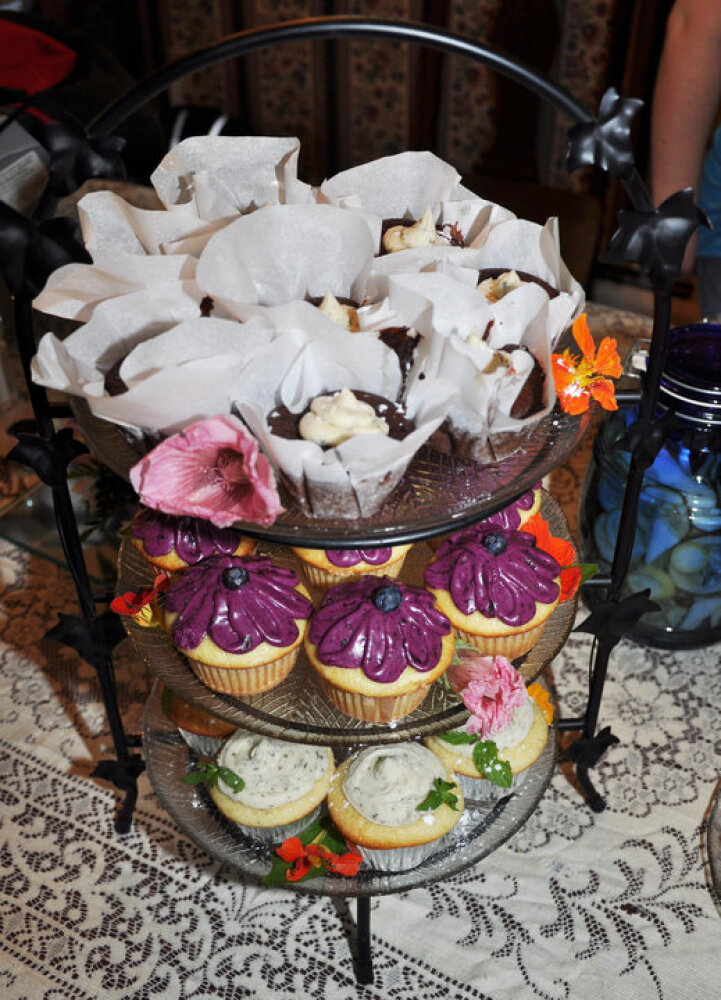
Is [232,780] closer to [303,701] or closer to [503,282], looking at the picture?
[303,701]

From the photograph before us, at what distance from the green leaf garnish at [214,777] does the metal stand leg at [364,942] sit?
0.21m

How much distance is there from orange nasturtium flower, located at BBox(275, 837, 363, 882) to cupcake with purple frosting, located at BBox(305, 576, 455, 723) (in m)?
0.21

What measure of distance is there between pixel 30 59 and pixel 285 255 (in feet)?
5.52

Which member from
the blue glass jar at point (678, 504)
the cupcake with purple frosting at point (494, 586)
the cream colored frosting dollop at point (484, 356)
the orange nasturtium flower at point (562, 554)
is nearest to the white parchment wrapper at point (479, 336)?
the cream colored frosting dollop at point (484, 356)

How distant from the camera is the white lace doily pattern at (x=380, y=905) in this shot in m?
1.26

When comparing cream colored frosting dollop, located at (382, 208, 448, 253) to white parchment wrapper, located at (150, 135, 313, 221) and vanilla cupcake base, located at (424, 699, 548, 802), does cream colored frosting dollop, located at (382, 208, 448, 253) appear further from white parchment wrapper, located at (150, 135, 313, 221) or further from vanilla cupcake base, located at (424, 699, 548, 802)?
vanilla cupcake base, located at (424, 699, 548, 802)

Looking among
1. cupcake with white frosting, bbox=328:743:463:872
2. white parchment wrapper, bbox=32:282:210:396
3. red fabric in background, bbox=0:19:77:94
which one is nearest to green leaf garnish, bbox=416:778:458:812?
cupcake with white frosting, bbox=328:743:463:872

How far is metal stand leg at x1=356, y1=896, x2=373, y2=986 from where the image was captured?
3.97ft

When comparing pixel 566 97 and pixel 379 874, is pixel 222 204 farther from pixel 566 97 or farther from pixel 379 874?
pixel 379 874

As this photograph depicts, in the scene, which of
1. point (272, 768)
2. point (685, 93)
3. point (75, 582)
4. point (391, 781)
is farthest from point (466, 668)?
point (685, 93)

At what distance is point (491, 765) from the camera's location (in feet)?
3.98

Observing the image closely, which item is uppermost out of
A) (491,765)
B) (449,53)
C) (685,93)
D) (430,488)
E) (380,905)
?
(449,53)

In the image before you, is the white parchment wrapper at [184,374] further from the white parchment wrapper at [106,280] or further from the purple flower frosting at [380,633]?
the purple flower frosting at [380,633]

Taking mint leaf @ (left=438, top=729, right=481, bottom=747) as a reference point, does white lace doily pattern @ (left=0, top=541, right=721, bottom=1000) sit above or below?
below
